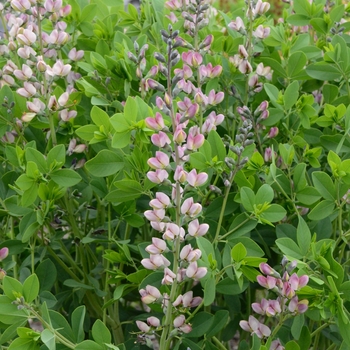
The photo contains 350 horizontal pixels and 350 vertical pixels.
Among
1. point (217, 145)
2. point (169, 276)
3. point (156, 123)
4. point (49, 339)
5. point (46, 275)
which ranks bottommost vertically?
point (46, 275)

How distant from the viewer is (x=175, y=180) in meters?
1.03

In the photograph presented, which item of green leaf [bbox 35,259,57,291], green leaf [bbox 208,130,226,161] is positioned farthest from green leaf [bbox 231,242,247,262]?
green leaf [bbox 35,259,57,291]

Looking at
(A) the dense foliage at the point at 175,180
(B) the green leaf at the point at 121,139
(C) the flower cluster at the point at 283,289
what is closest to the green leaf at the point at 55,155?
(A) the dense foliage at the point at 175,180

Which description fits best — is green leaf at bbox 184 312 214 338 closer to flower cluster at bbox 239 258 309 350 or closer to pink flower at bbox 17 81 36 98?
flower cluster at bbox 239 258 309 350

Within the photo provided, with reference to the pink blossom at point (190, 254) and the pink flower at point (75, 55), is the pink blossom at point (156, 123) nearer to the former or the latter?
the pink blossom at point (190, 254)

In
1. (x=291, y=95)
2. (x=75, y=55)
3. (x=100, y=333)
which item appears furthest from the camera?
(x=75, y=55)

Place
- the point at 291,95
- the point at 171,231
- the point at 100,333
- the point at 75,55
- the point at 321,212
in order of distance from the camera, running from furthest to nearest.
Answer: the point at 75,55
the point at 291,95
the point at 321,212
the point at 100,333
the point at 171,231

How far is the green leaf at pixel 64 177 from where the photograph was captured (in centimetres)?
127

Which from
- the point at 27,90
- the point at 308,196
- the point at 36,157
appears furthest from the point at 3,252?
the point at 308,196

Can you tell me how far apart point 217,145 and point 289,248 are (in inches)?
10.0

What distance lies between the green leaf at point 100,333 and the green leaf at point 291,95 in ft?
2.09

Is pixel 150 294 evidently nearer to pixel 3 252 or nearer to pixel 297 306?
pixel 297 306

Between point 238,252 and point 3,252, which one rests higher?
point 238,252

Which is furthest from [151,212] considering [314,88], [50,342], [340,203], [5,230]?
[314,88]
